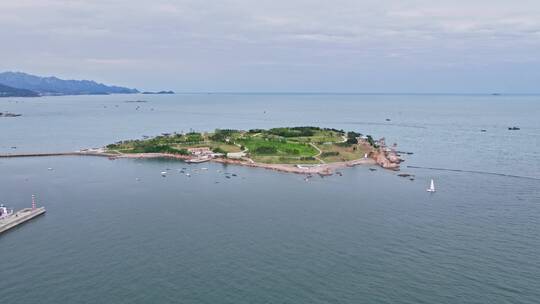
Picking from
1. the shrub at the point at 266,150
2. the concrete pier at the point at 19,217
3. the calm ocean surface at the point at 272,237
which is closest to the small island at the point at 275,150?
the shrub at the point at 266,150

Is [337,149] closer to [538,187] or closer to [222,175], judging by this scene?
[222,175]

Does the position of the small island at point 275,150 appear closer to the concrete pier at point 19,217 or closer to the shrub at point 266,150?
the shrub at point 266,150

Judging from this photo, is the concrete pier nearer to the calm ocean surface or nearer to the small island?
the calm ocean surface

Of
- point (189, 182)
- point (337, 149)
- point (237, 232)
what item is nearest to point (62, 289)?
point (237, 232)

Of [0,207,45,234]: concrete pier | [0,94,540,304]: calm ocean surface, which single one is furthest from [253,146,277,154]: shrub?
[0,207,45,234]: concrete pier

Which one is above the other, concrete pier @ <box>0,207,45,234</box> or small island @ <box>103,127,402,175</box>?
small island @ <box>103,127,402,175</box>

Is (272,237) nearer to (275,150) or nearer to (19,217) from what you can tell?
(19,217)
